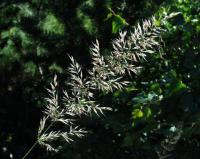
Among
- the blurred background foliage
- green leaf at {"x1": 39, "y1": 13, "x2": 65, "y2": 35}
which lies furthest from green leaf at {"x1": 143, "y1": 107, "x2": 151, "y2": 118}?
green leaf at {"x1": 39, "y1": 13, "x2": 65, "y2": 35}

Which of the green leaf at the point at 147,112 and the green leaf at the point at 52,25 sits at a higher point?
the green leaf at the point at 52,25

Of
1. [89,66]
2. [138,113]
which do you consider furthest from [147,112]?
[89,66]

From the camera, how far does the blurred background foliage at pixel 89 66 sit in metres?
2.99

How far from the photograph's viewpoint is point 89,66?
387cm

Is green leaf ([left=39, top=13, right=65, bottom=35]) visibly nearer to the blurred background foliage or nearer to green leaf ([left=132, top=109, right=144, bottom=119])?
the blurred background foliage

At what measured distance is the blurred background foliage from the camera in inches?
118

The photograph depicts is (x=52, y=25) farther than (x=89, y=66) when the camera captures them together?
No

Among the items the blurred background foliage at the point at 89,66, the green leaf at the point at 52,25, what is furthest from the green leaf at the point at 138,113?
the green leaf at the point at 52,25

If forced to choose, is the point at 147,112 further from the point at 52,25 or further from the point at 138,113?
the point at 52,25

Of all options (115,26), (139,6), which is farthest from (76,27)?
(115,26)

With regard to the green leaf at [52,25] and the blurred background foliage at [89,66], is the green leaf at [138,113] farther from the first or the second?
the green leaf at [52,25]

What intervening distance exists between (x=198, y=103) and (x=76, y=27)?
1215mm

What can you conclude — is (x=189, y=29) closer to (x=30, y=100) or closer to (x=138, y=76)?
(x=138, y=76)

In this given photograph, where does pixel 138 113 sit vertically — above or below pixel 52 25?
below
